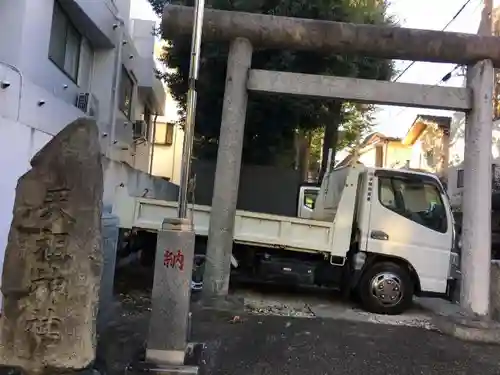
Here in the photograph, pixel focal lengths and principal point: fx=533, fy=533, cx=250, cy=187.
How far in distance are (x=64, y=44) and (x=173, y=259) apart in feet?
23.8

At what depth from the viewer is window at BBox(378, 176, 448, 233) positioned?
8852mm

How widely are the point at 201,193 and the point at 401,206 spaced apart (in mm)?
6271

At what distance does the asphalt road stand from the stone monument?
6.24ft

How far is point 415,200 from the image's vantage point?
29.6 feet

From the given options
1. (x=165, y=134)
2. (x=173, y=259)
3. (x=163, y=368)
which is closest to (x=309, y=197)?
(x=173, y=259)

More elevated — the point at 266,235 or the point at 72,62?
the point at 72,62

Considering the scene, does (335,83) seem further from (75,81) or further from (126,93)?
(126,93)

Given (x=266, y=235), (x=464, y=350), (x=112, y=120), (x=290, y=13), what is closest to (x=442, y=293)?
(x=464, y=350)

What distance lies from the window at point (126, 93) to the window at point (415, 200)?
8.00 meters

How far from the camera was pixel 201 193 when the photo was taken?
1388 centimetres

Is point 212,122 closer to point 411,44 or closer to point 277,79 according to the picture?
point 277,79

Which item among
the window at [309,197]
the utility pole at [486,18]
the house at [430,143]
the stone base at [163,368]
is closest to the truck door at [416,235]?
the window at [309,197]

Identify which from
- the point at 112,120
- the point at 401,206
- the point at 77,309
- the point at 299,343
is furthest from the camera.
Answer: the point at 112,120

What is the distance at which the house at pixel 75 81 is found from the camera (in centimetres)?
724
